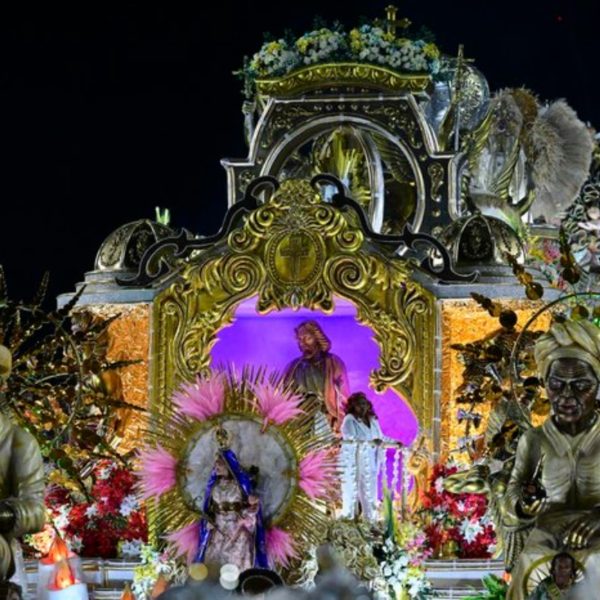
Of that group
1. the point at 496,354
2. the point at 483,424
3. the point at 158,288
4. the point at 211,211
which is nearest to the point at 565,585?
the point at 496,354

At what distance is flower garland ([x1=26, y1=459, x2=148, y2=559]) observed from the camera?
16.2 m

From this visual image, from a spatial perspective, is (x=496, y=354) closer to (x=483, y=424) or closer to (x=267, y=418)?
(x=267, y=418)

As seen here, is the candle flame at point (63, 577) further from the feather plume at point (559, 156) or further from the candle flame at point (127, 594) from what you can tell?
the feather plume at point (559, 156)

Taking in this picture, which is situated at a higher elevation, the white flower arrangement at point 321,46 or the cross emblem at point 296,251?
the white flower arrangement at point 321,46

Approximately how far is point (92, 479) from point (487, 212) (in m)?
4.59

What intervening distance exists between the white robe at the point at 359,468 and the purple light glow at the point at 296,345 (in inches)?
53.3

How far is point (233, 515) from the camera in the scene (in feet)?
39.9

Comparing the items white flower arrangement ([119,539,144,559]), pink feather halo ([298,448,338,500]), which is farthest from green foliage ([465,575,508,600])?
white flower arrangement ([119,539,144,559])

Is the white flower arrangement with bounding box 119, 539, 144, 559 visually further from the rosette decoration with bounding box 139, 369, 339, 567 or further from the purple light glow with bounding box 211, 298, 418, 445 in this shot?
the rosette decoration with bounding box 139, 369, 339, 567

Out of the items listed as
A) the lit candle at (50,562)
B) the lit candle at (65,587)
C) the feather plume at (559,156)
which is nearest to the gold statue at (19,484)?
the lit candle at (65,587)

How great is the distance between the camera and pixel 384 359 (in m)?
17.0

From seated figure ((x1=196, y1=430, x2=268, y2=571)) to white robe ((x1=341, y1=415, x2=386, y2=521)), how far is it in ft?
10.5

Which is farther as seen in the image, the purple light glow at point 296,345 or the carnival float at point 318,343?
the purple light glow at point 296,345

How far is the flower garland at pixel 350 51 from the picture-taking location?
18.0 metres
